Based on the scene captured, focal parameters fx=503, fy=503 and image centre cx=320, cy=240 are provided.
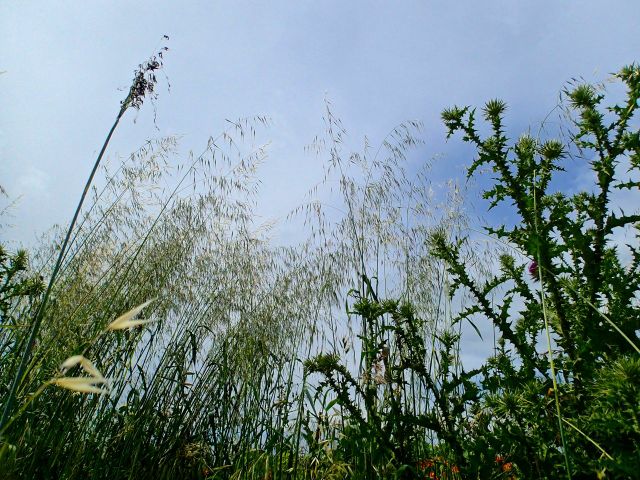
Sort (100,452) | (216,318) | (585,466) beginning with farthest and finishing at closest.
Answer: (216,318)
(100,452)
(585,466)

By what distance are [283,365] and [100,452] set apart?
99 centimetres

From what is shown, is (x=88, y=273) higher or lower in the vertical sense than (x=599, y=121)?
higher

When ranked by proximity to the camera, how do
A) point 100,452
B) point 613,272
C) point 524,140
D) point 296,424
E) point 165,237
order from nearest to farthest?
point 613,272, point 524,140, point 100,452, point 296,424, point 165,237

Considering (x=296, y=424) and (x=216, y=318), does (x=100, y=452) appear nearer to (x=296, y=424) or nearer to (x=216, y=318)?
(x=296, y=424)

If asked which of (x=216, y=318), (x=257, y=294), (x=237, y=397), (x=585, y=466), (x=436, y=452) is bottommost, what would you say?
(x=585, y=466)

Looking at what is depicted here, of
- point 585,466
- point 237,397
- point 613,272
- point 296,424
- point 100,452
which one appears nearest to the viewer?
point 585,466

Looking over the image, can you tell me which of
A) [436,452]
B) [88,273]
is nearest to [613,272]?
[436,452]

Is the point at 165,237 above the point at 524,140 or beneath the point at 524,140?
above

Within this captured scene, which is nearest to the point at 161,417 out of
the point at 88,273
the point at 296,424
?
the point at 296,424

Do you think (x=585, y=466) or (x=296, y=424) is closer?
(x=585, y=466)

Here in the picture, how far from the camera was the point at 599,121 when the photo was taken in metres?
1.53

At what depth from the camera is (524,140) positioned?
1719 mm

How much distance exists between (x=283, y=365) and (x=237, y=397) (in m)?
0.30

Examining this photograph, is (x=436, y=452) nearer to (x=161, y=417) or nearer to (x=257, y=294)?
(x=161, y=417)
